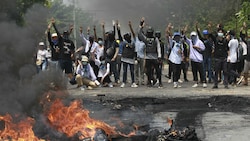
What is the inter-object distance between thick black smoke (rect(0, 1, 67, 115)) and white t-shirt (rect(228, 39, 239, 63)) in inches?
283

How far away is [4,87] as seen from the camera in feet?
22.1

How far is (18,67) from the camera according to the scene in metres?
6.96

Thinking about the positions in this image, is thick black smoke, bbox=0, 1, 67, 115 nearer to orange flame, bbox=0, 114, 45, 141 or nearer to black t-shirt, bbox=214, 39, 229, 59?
orange flame, bbox=0, 114, 45, 141

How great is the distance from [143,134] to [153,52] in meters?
6.63

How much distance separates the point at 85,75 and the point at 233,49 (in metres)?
4.41

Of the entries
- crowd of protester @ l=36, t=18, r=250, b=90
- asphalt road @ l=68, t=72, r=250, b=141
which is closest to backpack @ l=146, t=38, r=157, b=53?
crowd of protester @ l=36, t=18, r=250, b=90

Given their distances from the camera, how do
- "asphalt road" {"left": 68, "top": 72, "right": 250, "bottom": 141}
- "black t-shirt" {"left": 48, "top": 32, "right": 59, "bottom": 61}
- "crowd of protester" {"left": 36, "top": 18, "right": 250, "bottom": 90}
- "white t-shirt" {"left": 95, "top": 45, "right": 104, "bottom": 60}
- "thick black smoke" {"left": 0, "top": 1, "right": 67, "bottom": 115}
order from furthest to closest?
"white t-shirt" {"left": 95, "top": 45, "right": 104, "bottom": 60} < "black t-shirt" {"left": 48, "top": 32, "right": 59, "bottom": 61} < "crowd of protester" {"left": 36, "top": 18, "right": 250, "bottom": 90} < "asphalt road" {"left": 68, "top": 72, "right": 250, "bottom": 141} < "thick black smoke" {"left": 0, "top": 1, "right": 67, "bottom": 115}

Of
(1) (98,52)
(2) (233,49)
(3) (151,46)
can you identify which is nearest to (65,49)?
(1) (98,52)

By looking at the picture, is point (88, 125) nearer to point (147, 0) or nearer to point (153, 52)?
point (153, 52)

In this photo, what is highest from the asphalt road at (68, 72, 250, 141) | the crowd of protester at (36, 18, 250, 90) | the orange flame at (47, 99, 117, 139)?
the crowd of protester at (36, 18, 250, 90)

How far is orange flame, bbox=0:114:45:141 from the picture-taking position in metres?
6.23

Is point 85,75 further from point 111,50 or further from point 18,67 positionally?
point 18,67

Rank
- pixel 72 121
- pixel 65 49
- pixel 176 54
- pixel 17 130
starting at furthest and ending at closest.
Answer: pixel 65 49, pixel 176 54, pixel 72 121, pixel 17 130

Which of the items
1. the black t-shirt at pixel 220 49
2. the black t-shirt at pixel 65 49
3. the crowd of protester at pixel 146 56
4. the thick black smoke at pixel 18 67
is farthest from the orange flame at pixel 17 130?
the black t-shirt at pixel 220 49
